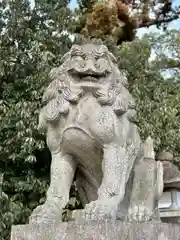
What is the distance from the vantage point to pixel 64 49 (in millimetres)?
8469

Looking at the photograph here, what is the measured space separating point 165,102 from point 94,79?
570 cm

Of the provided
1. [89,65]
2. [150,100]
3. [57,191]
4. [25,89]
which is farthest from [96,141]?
[150,100]

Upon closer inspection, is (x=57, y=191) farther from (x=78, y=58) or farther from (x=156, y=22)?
(x=156, y=22)

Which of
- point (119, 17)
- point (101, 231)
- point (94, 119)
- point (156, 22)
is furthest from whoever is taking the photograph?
point (156, 22)

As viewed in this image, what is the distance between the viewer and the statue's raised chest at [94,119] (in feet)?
12.1

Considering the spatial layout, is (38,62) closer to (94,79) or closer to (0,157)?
(0,157)

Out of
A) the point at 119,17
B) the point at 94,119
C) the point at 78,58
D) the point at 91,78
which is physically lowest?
the point at 94,119

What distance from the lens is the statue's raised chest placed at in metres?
3.69

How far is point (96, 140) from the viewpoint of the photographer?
3.73m

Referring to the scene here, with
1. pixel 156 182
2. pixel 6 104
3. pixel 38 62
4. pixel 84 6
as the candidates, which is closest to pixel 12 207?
pixel 6 104

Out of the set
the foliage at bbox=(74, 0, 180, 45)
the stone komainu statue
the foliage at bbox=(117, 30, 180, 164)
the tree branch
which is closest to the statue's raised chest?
the stone komainu statue

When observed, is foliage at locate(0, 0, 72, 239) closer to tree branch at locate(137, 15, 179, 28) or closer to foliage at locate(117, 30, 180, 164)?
foliage at locate(117, 30, 180, 164)

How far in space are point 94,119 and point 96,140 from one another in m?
0.15

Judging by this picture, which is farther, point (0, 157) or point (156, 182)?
point (0, 157)
